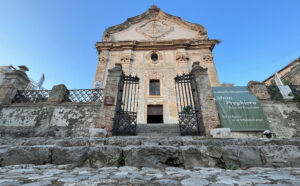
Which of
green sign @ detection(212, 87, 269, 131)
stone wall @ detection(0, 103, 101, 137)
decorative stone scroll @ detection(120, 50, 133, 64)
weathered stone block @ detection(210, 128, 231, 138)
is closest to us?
weathered stone block @ detection(210, 128, 231, 138)

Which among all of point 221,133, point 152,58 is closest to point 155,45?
point 152,58

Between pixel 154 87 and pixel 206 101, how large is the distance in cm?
720

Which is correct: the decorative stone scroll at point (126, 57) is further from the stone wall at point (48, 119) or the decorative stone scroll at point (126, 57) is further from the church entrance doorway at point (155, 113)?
the stone wall at point (48, 119)

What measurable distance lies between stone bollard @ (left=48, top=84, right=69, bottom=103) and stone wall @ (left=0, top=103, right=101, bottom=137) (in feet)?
1.02

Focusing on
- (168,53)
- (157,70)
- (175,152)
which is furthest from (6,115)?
(168,53)

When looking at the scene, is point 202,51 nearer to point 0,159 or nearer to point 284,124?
point 284,124

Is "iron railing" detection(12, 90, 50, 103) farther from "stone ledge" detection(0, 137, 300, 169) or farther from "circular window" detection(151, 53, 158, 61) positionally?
"circular window" detection(151, 53, 158, 61)

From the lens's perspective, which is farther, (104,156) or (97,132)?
(97,132)

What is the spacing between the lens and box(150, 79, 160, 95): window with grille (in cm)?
1198

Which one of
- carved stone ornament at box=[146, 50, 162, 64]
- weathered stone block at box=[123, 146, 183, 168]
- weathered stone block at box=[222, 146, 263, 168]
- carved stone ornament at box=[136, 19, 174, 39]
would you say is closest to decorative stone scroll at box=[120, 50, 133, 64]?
carved stone ornament at box=[146, 50, 162, 64]

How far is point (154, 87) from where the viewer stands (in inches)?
481

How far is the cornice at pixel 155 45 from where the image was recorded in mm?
13680

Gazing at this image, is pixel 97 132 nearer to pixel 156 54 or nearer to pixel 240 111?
pixel 240 111

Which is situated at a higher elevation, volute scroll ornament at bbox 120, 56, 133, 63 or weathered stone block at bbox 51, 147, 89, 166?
volute scroll ornament at bbox 120, 56, 133, 63
